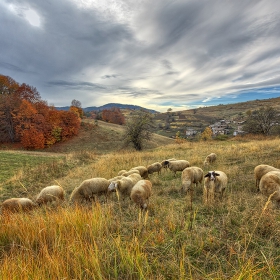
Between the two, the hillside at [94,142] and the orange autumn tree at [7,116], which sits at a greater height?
the orange autumn tree at [7,116]

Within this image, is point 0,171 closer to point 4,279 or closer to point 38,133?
point 4,279

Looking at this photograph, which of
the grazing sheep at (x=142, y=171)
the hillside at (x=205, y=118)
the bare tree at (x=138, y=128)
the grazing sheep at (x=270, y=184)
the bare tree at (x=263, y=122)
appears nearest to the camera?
the grazing sheep at (x=270, y=184)

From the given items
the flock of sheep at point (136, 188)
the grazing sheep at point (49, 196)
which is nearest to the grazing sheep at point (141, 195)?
the flock of sheep at point (136, 188)

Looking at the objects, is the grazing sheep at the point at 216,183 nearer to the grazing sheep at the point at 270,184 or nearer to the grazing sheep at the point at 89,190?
the grazing sheep at the point at 270,184

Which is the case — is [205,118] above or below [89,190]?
above

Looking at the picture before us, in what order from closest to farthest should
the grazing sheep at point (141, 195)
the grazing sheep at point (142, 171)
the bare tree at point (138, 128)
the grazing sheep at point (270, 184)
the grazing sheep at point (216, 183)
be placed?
the grazing sheep at point (270, 184), the grazing sheep at point (141, 195), the grazing sheep at point (216, 183), the grazing sheep at point (142, 171), the bare tree at point (138, 128)

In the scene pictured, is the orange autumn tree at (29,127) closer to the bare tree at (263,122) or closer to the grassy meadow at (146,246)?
the grassy meadow at (146,246)

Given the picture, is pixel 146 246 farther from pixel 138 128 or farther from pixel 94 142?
pixel 94 142

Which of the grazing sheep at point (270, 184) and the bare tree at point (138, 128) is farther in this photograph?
the bare tree at point (138, 128)

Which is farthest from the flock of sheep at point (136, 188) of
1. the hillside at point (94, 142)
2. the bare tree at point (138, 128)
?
the hillside at point (94, 142)

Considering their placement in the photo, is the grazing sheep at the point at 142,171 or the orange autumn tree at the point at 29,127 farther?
the orange autumn tree at the point at 29,127

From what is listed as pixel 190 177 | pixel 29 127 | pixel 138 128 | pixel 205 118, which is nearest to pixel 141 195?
pixel 190 177

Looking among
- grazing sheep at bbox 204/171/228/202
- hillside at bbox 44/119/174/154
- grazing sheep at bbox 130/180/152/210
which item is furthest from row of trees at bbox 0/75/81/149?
grazing sheep at bbox 204/171/228/202

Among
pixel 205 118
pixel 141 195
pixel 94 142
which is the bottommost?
pixel 94 142
